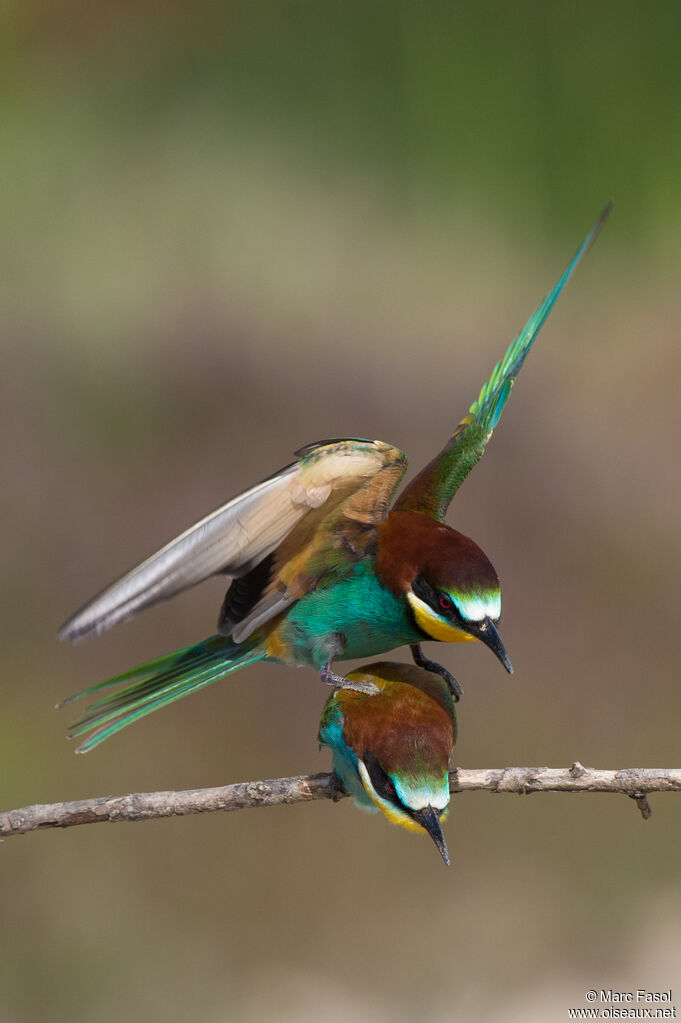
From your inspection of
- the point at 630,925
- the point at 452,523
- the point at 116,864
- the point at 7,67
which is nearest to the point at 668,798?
the point at 630,925

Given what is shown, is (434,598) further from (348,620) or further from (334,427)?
(334,427)

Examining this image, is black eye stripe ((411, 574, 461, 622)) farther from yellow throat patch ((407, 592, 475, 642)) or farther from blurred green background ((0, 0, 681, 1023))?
blurred green background ((0, 0, 681, 1023))

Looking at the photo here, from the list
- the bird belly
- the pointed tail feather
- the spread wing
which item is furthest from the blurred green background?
the spread wing

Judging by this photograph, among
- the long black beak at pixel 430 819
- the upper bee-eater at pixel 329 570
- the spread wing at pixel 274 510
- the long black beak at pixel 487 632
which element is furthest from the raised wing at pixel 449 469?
the long black beak at pixel 430 819

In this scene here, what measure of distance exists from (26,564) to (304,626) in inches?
87.4

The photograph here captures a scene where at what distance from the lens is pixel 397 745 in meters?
1.33

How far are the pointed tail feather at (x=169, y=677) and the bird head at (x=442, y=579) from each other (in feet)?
0.97

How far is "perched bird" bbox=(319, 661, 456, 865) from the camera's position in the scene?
1.31 metres

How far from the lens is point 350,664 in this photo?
9.76 ft

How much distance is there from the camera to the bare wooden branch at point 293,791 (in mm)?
1312

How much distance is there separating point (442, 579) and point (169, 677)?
510mm

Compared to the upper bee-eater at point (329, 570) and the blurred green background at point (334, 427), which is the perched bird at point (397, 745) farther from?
the blurred green background at point (334, 427)

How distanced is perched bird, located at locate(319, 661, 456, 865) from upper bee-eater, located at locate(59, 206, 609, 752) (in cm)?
7

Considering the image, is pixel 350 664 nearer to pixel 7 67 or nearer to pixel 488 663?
pixel 488 663
